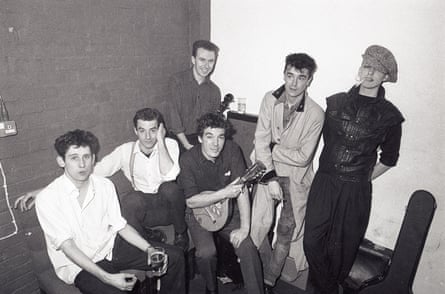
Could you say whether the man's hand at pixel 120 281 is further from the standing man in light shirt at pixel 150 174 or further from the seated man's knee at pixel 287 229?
the seated man's knee at pixel 287 229

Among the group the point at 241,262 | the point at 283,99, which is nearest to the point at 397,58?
the point at 283,99

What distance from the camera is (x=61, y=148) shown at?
2.38 metres

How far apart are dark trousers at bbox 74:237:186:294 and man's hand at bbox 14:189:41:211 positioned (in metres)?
0.68

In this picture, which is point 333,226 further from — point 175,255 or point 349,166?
point 175,255

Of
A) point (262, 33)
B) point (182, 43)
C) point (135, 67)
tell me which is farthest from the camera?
point (182, 43)

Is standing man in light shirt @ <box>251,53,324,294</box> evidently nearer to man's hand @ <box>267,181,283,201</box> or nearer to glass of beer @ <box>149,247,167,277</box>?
man's hand @ <box>267,181,283,201</box>

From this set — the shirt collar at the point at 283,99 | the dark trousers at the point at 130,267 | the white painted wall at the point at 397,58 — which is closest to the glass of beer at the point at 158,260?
the dark trousers at the point at 130,267

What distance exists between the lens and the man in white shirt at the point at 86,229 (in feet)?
7.44

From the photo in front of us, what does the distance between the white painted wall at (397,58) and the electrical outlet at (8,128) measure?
7.98 feet

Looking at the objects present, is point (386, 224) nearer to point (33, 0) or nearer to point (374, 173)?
point (374, 173)

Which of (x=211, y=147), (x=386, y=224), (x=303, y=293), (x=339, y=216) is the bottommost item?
(x=303, y=293)

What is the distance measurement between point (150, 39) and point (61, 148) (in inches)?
69.1

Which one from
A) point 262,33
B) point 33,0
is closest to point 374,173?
point 262,33

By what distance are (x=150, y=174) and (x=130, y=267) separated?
0.86 meters
